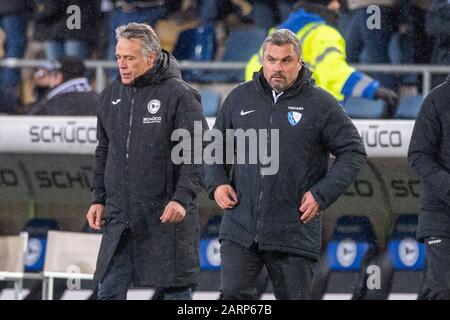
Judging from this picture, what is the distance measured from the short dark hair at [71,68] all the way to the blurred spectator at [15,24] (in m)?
1.53

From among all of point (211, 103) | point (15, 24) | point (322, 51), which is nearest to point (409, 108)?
point (322, 51)

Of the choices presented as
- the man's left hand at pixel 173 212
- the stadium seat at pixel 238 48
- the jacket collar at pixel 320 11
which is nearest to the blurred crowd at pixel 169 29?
the stadium seat at pixel 238 48

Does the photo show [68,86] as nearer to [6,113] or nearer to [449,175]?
[6,113]

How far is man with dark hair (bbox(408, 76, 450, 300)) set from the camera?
7316 mm

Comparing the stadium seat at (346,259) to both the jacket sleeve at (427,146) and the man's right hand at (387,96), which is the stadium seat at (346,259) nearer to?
the man's right hand at (387,96)

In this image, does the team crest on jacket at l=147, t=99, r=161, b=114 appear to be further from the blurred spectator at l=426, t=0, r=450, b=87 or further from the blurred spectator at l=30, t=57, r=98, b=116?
the blurred spectator at l=426, t=0, r=450, b=87

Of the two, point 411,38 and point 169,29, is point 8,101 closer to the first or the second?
point 169,29

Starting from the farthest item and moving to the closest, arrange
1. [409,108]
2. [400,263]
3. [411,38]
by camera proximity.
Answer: [411,38] → [409,108] → [400,263]

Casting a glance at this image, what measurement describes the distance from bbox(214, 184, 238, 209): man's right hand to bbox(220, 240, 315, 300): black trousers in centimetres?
18

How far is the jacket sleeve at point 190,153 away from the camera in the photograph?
734cm

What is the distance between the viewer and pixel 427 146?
7.38 metres

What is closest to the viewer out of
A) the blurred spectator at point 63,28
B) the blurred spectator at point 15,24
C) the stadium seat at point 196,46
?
the stadium seat at point 196,46

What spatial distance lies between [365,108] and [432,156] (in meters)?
2.62
